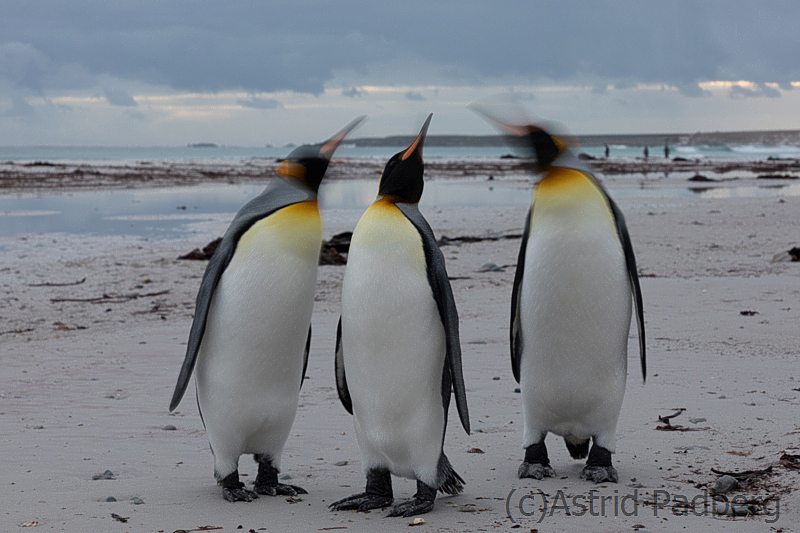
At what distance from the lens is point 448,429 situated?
15.8 ft

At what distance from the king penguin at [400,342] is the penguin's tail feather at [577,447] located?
94 cm

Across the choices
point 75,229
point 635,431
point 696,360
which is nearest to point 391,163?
point 635,431

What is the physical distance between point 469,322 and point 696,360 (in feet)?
7.64

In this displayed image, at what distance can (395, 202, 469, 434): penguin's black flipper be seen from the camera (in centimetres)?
329

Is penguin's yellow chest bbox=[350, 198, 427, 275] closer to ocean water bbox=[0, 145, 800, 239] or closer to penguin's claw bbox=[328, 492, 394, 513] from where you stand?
penguin's claw bbox=[328, 492, 394, 513]

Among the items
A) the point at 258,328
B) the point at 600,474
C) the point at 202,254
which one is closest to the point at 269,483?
the point at 258,328

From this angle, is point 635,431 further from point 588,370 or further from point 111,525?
point 111,525

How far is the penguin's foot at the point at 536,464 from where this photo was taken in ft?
12.5

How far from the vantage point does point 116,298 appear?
9.07 m

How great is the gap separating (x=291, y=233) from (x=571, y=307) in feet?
4.52

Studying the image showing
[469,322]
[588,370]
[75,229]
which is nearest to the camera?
[588,370]

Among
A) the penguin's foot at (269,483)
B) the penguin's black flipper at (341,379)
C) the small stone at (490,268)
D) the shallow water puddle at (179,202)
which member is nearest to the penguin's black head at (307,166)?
the penguin's black flipper at (341,379)

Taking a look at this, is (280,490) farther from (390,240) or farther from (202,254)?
(202,254)

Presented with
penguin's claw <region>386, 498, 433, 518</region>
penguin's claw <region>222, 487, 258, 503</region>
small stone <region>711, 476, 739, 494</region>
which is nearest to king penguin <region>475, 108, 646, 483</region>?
small stone <region>711, 476, 739, 494</region>
